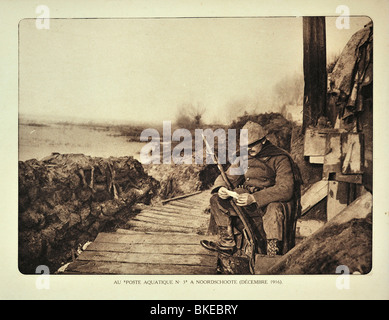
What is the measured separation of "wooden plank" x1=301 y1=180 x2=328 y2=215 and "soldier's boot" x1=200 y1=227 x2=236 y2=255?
2.53ft

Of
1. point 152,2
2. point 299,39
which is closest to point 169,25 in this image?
point 152,2

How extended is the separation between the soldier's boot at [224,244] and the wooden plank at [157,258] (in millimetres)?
99

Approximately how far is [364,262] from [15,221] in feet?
11.5

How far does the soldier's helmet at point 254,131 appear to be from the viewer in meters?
3.61

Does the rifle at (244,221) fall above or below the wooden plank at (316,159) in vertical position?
below

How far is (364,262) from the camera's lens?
11.6 feet

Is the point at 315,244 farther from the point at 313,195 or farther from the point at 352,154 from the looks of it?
the point at 352,154

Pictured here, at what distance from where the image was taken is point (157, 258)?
3584mm

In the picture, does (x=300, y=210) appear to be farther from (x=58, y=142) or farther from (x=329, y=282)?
(x=58, y=142)

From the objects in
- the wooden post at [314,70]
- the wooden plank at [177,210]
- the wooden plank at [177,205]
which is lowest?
the wooden plank at [177,210]

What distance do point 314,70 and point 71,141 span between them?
8.41 ft

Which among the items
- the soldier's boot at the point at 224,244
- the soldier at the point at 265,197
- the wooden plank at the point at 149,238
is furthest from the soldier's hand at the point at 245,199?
the wooden plank at the point at 149,238

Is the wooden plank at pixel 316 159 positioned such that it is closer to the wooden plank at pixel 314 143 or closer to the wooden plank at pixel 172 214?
the wooden plank at pixel 314 143

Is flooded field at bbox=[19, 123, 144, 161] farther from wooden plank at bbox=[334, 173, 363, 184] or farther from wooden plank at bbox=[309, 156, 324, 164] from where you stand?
wooden plank at bbox=[334, 173, 363, 184]
